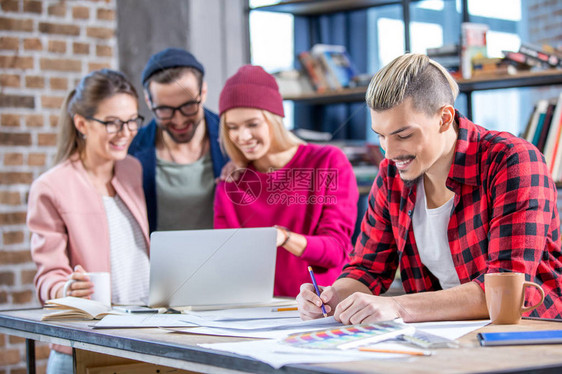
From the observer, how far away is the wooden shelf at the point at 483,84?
2.75m

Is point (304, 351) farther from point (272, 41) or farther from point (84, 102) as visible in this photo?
point (272, 41)

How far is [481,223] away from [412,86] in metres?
0.31

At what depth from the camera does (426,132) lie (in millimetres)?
1429

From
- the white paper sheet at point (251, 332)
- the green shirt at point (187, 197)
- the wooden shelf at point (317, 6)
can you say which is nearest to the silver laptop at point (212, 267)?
the white paper sheet at point (251, 332)

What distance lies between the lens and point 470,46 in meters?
2.87

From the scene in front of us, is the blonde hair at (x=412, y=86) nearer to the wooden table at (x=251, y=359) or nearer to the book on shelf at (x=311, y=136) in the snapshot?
the wooden table at (x=251, y=359)

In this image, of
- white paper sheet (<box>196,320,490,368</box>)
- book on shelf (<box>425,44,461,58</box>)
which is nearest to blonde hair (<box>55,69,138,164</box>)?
white paper sheet (<box>196,320,490,368</box>)

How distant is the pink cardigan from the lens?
190 centimetres

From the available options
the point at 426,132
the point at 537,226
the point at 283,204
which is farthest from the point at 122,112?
the point at 537,226

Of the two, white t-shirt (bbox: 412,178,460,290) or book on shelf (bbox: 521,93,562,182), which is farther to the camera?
book on shelf (bbox: 521,93,562,182)

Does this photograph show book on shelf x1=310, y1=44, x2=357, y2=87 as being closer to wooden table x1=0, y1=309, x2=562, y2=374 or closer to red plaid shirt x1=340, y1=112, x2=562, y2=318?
red plaid shirt x1=340, y1=112, x2=562, y2=318

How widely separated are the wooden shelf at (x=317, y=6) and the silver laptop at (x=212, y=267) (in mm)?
1840

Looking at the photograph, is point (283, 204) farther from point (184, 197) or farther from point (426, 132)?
point (426, 132)

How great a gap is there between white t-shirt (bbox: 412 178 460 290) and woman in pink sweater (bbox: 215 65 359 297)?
1.29ft
